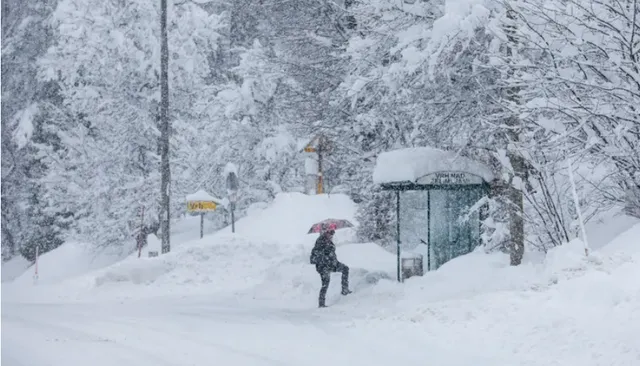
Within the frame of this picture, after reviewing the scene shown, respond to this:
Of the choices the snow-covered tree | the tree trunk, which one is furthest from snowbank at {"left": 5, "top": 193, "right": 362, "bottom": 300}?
the snow-covered tree

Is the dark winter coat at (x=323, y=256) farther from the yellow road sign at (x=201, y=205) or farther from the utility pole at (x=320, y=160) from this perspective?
the yellow road sign at (x=201, y=205)

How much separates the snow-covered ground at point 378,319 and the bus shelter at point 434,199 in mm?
903

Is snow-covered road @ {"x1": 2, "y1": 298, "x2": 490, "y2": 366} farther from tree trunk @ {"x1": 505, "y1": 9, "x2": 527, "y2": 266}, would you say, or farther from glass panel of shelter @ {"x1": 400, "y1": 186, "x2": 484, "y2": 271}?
tree trunk @ {"x1": 505, "y1": 9, "x2": 527, "y2": 266}

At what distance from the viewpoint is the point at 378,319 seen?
12.4 m

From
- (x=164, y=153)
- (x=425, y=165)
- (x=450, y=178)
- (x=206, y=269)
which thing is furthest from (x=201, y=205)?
(x=450, y=178)

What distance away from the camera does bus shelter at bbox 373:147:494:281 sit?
15969 millimetres

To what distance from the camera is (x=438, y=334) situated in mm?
10500

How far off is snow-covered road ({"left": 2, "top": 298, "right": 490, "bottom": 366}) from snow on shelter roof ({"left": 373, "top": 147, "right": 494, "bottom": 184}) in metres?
3.21

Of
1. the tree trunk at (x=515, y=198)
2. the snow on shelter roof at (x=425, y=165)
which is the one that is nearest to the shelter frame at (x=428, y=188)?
the snow on shelter roof at (x=425, y=165)

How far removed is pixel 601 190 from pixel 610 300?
129 inches

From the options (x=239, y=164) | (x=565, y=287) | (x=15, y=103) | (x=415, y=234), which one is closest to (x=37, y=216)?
(x=15, y=103)

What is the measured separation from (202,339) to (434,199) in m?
7.03

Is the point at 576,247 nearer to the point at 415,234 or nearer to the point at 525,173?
the point at 525,173

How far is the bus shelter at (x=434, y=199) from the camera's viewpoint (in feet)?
52.4
